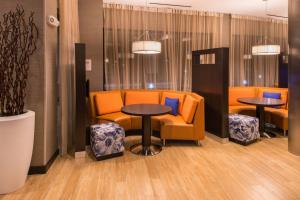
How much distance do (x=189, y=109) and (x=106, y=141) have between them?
1.58 metres

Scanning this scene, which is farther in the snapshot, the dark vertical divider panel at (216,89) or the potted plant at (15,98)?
the dark vertical divider panel at (216,89)

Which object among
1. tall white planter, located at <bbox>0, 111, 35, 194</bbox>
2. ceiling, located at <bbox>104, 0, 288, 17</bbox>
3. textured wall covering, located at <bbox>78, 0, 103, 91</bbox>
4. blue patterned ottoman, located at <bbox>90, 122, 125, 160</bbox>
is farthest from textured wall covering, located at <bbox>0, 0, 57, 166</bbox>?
ceiling, located at <bbox>104, 0, 288, 17</bbox>

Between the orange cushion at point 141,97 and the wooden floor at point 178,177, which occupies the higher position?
the orange cushion at point 141,97

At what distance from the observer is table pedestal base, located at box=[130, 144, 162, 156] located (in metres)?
3.76

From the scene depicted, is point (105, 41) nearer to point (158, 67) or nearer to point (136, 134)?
point (158, 67)

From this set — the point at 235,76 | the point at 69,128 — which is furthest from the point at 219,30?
the point at 69,128

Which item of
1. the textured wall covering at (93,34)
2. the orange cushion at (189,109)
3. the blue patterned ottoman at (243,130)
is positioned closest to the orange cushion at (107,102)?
the textured wall covering at (93,34)

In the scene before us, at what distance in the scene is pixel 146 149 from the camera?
3812 mm

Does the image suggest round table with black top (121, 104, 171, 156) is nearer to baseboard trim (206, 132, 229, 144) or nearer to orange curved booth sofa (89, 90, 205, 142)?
orange curved booth sofa (89, 90, 205, 142)

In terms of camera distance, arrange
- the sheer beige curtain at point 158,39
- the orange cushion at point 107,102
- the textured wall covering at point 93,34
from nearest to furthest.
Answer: the orange cushion at point 107,102
the textured wall covering at point 93,34
the sheer beige curtain at point 158,39

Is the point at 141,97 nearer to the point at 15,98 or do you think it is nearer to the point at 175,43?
the point at 175,43

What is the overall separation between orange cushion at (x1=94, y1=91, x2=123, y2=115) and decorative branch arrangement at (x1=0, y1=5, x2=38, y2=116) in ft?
6.10

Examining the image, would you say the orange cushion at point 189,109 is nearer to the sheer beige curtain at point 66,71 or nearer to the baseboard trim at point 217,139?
the baseboard trim at point 217,139

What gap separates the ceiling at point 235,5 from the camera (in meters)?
5.25
